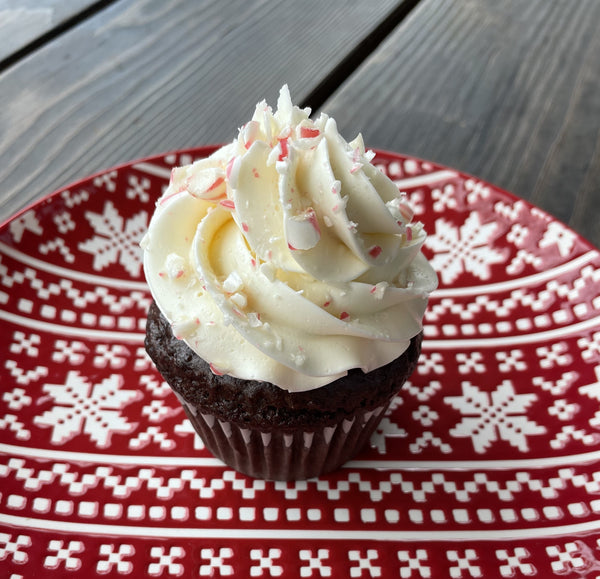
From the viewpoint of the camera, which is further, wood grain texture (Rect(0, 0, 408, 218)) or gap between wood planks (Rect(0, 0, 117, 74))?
gap between wood planks (Rect(0, 0, 117, 74))

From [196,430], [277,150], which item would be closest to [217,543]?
[196,430]

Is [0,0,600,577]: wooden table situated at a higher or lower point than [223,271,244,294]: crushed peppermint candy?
lower

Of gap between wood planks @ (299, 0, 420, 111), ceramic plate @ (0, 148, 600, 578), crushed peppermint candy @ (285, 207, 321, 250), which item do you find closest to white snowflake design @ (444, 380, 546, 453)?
ceramic plate @ (0, 148, 600, 578)

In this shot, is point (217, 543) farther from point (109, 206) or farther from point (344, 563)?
point (109, 206)

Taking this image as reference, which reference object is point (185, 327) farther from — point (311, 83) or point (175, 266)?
point (311, 83)

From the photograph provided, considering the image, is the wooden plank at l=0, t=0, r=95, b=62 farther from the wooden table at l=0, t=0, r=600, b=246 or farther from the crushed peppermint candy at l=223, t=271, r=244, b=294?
the crushed peppermint candy at l=223, t=271, r=244, b=294

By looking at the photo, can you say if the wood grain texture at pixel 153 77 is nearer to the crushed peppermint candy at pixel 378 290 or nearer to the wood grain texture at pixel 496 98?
the wood grain texture at pixel 496 98
